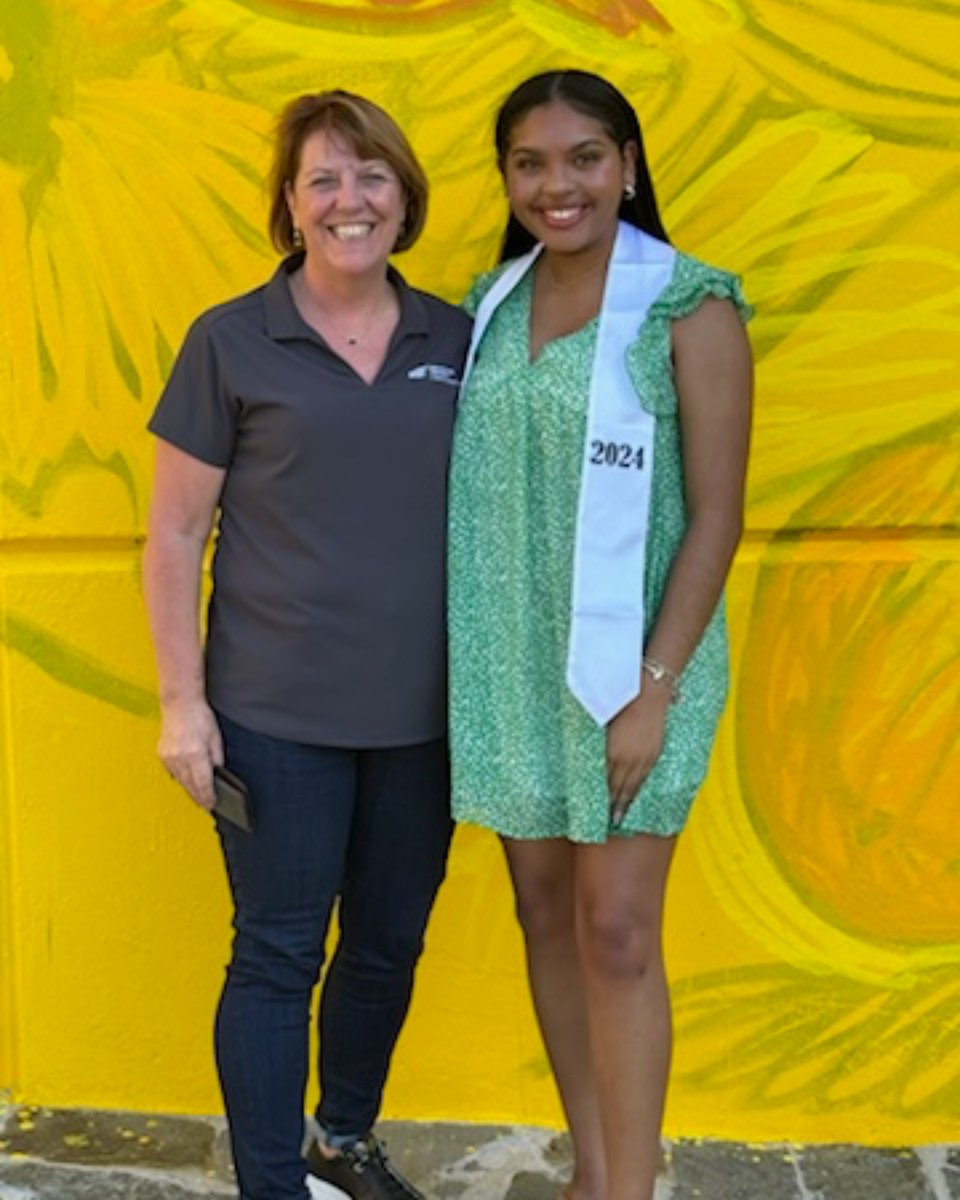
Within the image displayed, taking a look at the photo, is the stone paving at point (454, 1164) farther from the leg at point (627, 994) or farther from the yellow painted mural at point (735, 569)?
the leg at point (627, 994)

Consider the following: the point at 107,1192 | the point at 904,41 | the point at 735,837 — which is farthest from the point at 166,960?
the point at 904,41

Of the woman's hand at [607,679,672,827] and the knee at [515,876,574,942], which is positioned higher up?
the woman's hand at [607,679,672,827]

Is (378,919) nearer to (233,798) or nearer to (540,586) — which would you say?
(233,798)

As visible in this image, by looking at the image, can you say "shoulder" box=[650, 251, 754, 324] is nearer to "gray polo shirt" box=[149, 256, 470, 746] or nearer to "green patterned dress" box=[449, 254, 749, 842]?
"green patterned dress" box=[449, 254, 749, 842]

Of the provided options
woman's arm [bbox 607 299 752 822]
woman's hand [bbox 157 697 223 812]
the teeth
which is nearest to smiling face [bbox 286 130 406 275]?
the teeth

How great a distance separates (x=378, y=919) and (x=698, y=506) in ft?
2.95

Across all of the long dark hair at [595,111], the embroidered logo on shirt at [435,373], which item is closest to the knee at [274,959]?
the embroidered logo on shirt at [435,373]

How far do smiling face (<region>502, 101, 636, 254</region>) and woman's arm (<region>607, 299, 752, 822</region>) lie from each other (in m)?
0.21

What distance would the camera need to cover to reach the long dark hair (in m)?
2.47

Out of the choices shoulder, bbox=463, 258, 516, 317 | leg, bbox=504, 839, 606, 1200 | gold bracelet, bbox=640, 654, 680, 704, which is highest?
shoulder, bbox=463, 258, 516, 317

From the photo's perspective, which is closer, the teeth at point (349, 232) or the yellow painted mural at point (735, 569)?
the teeth at point (349, 232)

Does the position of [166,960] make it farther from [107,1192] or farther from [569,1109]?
[569,1109]

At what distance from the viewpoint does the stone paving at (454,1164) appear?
3.16 m

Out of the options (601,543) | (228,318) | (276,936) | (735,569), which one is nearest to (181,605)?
(228,318)
